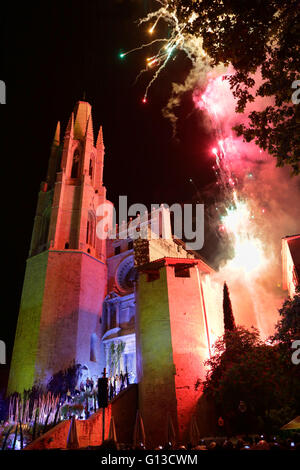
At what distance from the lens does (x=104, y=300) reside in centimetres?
3177

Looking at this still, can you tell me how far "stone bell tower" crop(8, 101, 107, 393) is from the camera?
26703mm

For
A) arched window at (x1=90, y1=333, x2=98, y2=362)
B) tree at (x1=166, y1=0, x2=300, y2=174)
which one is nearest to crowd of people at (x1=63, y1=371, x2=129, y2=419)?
arched window at (x1=90, y1=333, x2=98, y2=362)

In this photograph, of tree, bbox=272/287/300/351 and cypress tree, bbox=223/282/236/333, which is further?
cypress tree, bbox=223/282/236/333

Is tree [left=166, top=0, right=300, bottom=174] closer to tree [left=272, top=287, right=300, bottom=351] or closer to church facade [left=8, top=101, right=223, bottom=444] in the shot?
tree [left=272, top=287, right=300, bottom=351]

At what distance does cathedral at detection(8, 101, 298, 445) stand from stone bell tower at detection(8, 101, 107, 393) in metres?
0.10

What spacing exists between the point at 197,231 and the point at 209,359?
2241 cm

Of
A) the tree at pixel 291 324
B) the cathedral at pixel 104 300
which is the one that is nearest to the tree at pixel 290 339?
the tree at pixel 291 324

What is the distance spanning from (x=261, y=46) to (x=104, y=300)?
27.1m

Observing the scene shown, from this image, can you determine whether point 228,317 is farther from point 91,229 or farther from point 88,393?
point 91,229

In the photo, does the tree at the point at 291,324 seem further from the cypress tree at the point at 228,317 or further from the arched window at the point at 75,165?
the arched window at the point at 75,165

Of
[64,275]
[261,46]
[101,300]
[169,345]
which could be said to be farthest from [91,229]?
[261,46]

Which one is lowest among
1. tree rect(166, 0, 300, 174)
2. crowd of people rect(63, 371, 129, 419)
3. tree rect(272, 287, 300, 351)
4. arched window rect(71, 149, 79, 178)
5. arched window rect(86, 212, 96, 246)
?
crowd of people rect(63, 371, 129, 419)

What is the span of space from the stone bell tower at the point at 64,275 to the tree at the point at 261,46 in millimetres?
24049

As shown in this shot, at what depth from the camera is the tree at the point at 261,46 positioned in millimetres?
8523
